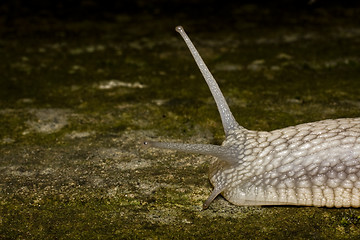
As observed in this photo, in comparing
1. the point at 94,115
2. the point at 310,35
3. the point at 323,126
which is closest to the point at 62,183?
the point at 94,115

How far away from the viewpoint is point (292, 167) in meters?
2.83

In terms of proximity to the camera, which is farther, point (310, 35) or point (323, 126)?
point (310, 35)

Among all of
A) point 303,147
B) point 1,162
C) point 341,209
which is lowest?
point 1,162

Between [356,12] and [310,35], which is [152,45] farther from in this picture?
[356,12]

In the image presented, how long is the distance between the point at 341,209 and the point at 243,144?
64 centimetres

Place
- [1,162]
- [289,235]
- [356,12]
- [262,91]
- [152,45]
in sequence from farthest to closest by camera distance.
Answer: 1. [356,12]
2. [152,45]
3. [262,91]
4. [1,162]
5. [289,235]

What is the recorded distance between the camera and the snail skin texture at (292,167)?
8.96 feet

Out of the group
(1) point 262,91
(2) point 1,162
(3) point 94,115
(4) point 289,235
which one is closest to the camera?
(4) point 289,235

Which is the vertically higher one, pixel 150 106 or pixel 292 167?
pixel 292 167

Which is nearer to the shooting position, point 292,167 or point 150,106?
point 292,167

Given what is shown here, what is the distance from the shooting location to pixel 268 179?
9.23 ft

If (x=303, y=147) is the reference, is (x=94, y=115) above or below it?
below

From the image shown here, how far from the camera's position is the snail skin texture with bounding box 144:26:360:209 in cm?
273

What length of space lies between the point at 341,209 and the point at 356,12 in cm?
380
